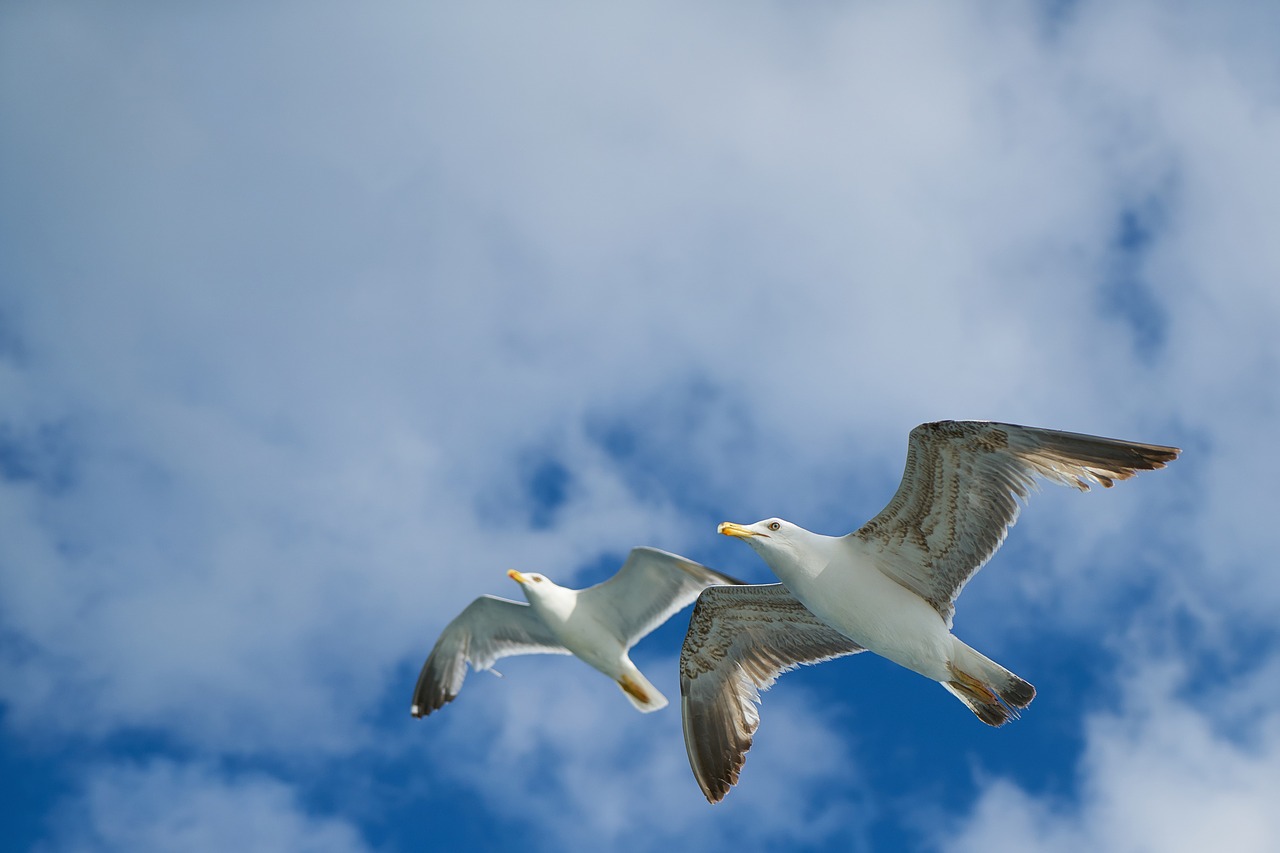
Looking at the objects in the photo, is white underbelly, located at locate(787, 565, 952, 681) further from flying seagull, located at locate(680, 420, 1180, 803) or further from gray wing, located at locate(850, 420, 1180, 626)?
gray wing, located at locate(850, 420, 1180, 626)

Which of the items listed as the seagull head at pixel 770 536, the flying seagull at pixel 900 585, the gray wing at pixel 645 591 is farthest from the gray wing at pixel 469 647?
the seagull head at pixel 770 536

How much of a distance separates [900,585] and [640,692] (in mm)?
4526

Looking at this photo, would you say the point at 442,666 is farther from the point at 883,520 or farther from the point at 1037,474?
the point at 1037,474

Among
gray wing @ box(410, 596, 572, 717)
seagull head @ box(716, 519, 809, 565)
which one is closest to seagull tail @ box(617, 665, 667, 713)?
gray wing @ box(410, 596, 572, 717)

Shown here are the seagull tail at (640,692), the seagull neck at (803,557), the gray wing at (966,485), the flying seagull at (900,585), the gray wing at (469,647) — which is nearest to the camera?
the gray wing at (966,485)

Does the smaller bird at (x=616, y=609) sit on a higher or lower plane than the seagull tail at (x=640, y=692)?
higher

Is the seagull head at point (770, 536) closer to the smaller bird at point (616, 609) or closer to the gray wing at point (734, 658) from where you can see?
the gray wing at point (734, 658)

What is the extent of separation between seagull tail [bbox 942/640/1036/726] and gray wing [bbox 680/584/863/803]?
1.50m

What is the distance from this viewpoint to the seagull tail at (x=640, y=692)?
1474 centimetres

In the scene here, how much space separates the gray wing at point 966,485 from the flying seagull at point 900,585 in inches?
0.4

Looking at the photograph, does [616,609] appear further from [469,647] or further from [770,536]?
[770,536]

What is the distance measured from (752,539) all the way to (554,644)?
20.6ft

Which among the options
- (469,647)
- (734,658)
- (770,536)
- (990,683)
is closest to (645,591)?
(734,658)

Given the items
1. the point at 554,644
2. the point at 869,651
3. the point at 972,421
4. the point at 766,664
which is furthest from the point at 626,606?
the point at 972,421
